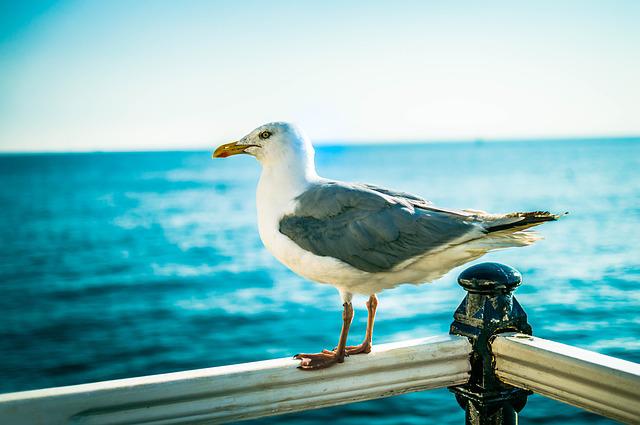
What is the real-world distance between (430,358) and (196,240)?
22.7m

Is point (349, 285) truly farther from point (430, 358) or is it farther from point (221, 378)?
point (221, 378)

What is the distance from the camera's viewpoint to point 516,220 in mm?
2475

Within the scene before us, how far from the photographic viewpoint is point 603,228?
2317cm

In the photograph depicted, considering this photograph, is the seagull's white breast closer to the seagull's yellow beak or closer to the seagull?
the seagull

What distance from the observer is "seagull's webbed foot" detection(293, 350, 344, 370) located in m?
2.07

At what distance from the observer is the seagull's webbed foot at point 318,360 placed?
2066mm

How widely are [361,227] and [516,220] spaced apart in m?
0.68

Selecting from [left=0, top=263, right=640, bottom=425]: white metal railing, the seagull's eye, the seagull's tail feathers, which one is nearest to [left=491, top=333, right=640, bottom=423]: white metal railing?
[left=0, top=263, right=640, bottom=425]: white metal railing

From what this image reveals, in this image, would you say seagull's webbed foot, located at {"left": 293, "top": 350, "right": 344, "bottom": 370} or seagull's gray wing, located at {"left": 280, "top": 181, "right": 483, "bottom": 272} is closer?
seagull's webbed foot, located at {"left": 293, "top": 350, "right": 344, "bottom": 370}

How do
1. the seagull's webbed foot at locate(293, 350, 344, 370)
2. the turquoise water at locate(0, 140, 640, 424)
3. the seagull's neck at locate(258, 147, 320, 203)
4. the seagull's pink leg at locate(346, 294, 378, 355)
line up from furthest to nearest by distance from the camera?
the turquoise water at locate(0, 140, 640, 424) → the seagull's neck at locate(258, 147, 320, 203) → the seagull's pink leg at locate(346, 294, 378, 355) → the seagull's webbed foot at locate(293, 350, 344, 370)

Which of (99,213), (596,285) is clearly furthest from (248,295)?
(99,213)

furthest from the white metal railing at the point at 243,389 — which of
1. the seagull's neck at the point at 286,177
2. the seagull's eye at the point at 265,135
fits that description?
the seagull's eye at the point at 265,135

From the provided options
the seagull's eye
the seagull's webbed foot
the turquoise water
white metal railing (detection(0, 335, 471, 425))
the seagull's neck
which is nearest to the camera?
white metal railing (detection(0, 335, 471, 425))

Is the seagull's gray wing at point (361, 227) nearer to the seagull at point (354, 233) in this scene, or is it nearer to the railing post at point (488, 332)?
the seagull at point (354, 233)
